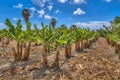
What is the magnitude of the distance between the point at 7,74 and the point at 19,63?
486 cm

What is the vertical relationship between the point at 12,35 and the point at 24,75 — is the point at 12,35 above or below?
above

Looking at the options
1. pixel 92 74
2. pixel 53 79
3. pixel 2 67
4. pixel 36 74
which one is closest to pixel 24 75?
pixel 36 74

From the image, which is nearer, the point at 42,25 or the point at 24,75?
the point at 24,75

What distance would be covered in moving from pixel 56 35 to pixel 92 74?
19.8 feet

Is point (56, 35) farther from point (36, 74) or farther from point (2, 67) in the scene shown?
point (2, 67)

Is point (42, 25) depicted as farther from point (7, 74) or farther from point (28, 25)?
point (7, 74)

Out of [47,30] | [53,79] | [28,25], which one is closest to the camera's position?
[53,79]

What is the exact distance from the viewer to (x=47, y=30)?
1075 inches

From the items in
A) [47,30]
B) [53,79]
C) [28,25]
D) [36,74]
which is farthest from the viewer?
[28,25]

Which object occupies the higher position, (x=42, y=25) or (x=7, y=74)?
(x=42, y=25)

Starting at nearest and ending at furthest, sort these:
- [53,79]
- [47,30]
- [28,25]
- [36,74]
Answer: [53,79] → [36,74] → [47,30] → [28,25]

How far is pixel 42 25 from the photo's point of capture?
27516 millimetres

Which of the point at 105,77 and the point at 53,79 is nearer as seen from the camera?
the point at 53,79

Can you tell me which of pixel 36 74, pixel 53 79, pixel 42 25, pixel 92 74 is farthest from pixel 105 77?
pixel 42 25
